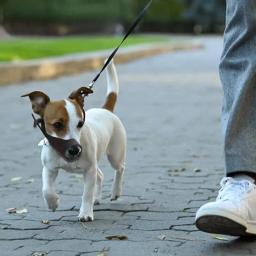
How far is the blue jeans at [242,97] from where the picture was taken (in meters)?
3.45

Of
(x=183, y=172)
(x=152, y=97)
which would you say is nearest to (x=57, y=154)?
(x=183, y=172)

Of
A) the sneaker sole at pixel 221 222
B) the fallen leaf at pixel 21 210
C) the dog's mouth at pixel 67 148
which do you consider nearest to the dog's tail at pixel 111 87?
the fallen leaf at pixel 21 210

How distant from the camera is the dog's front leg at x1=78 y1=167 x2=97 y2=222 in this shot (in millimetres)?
3822

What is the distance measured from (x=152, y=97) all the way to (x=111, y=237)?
24.2 ft

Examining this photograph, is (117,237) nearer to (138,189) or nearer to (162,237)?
(162,237)

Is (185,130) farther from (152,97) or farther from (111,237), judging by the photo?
(111,237)

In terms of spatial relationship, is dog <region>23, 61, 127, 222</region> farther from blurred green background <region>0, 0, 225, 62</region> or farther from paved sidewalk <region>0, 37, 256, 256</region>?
blurred green background <region>0, 0, 225, 62</region>

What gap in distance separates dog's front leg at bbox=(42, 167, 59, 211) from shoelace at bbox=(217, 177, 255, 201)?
0.84 meters

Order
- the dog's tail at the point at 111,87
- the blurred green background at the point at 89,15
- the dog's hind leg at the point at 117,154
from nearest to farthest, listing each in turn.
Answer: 1. the dog's hind leg at the point at 117,154
2. the dog's tail at the point at 111,87
3. the blurred green background at the point at 89,15

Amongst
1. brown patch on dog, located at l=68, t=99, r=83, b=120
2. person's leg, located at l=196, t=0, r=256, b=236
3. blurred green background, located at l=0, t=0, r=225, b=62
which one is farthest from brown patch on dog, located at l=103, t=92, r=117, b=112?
blurred green background, located at l=0, t=0, r=225, b=62

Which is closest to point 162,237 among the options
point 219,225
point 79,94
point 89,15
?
point 219,225

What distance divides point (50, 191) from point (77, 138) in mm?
348

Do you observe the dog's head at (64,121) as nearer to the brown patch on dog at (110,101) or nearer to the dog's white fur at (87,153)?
the dog's white fur at (87,153)

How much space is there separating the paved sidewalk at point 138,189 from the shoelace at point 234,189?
0.19 m
